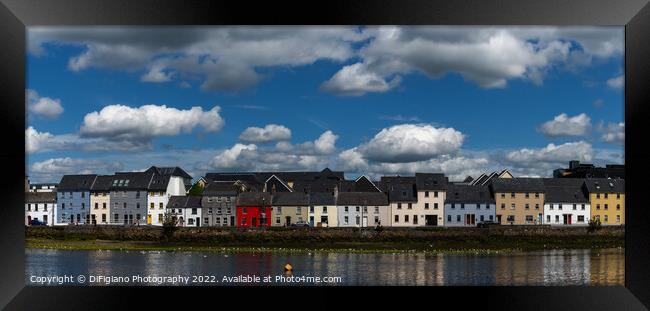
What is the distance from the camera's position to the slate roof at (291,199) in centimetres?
3988

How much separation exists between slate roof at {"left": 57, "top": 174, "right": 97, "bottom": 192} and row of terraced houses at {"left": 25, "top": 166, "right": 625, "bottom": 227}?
5 cm

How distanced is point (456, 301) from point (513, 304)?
57cm

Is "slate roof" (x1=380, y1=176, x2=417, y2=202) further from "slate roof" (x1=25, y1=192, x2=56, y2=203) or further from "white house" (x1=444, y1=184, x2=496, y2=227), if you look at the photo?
"slate roof" (x1=25, y1=192, x2=56, y2=203)

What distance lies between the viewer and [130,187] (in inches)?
1538

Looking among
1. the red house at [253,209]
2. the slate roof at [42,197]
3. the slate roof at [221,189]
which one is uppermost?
the slate roof at [221,189]

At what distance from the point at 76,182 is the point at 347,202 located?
50.1 feet

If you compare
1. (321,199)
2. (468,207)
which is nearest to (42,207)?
(321,199)

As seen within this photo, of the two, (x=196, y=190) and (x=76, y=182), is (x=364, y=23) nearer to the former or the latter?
(x=76, y=182)

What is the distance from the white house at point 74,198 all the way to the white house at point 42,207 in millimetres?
295

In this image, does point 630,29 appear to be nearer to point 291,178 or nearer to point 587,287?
point 587,287

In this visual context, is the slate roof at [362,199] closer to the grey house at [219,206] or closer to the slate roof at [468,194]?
the slate roof at [468,194]

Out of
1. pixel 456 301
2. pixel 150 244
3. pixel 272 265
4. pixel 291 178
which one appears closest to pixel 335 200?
pixel 291 178

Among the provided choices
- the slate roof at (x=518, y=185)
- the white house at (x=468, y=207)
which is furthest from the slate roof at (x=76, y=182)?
the slate roof at (x=518, y=185)

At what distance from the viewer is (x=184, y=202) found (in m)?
39.6
